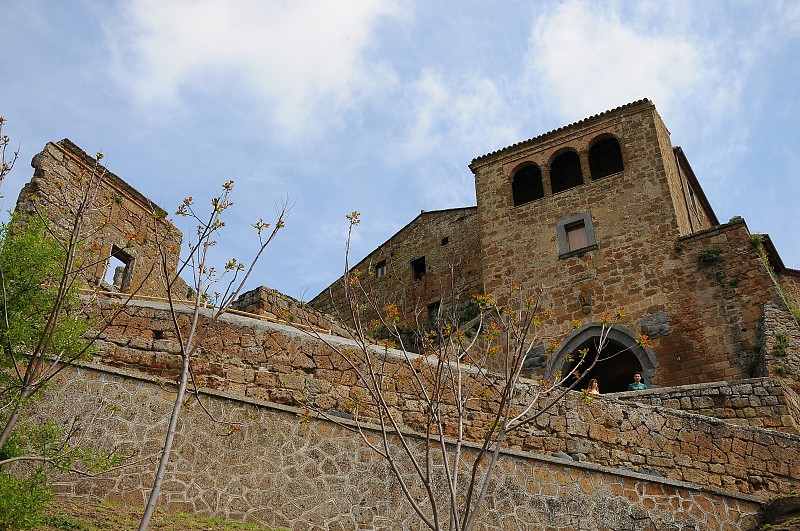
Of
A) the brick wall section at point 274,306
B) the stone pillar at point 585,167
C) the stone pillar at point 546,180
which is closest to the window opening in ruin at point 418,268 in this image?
the stone pillar at point 546,180

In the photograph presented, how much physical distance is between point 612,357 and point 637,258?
329 cm

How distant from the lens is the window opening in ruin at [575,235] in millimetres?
20531

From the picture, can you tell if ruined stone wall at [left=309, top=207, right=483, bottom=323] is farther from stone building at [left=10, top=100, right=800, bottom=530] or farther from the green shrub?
the green shrub

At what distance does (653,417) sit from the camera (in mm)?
12031

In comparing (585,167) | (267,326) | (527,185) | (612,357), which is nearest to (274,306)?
(267,326)

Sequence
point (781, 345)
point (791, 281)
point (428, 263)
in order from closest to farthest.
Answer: point (781, 345), point (791, 281), point (428, 263)

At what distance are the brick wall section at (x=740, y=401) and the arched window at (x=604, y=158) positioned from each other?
976 cm

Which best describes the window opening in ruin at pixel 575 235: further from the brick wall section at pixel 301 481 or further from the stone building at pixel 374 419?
the brick wall section at pixel 301 481

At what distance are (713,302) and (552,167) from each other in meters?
7.54

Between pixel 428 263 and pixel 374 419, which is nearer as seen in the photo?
pixel 374 419

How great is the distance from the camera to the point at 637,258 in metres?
19.5

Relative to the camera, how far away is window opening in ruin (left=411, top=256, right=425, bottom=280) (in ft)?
87.5

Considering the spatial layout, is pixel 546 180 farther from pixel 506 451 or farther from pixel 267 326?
pixel 267 326

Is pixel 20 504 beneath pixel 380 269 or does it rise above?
beneath
